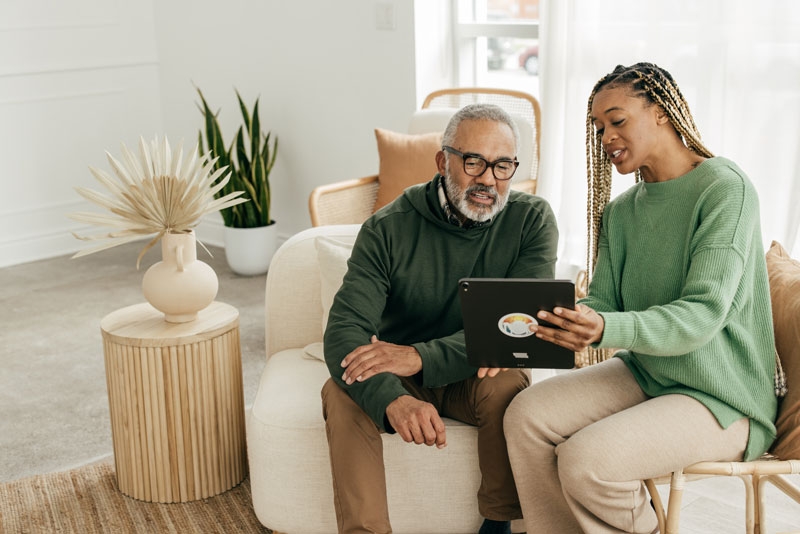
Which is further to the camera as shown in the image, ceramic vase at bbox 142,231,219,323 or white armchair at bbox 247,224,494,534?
ceramic vase at bbox 142,231,219,323

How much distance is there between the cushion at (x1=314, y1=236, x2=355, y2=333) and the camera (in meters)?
2.33

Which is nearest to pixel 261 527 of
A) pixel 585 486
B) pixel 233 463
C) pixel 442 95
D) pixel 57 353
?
pixel 233 463

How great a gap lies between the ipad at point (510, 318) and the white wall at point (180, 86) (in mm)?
2495

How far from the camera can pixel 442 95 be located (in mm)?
3902

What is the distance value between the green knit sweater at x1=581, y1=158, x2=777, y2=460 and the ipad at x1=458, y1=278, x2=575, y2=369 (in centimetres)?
11

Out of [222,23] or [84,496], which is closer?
[84,496]

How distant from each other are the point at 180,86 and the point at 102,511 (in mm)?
3387

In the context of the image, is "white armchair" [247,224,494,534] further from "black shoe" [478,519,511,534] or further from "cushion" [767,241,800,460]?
"cushion" [767,241,800,460]

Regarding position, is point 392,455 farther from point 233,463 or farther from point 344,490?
point 233,463

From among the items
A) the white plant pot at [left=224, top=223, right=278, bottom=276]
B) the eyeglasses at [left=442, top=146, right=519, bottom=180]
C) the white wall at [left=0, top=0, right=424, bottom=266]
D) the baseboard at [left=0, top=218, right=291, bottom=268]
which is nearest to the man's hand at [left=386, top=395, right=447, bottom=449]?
the eyeglasses at [left=442, top=146, right=519, bottom=180]

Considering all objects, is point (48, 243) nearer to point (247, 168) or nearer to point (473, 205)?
point (247, 168)

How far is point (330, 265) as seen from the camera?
7.70ft

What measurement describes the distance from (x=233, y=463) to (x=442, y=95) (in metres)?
1.94

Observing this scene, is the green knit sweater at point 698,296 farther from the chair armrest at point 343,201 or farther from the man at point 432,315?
the chair armrest at point 343,201
